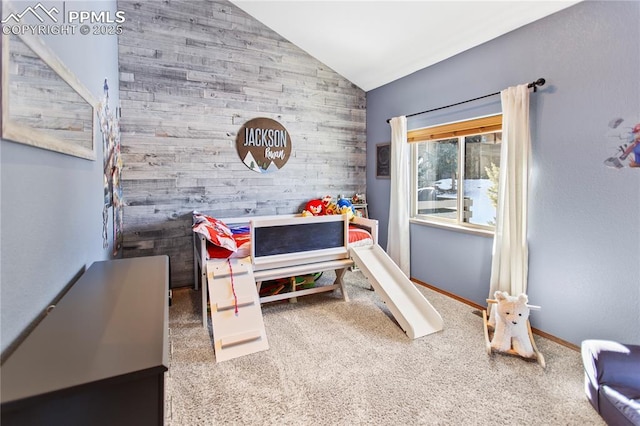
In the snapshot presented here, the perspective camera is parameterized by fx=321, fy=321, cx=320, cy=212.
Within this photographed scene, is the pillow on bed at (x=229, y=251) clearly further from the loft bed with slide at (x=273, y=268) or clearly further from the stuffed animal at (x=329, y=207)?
the stuffed animal at (x=329, y=207)

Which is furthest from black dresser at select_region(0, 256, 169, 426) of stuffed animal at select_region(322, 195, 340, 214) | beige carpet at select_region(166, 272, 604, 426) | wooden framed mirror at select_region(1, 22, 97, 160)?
stuffed animal at select_region(322, 195, 340, 214)

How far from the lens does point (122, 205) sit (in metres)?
3.24

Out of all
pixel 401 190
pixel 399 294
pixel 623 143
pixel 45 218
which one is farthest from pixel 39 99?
pixel 401 190

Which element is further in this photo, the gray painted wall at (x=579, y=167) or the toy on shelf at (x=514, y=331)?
the toy on shelf at (x=514, y=331)

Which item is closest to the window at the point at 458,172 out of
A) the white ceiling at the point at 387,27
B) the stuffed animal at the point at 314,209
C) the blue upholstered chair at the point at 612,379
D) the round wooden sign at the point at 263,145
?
the white ceiling at the point at 387,27

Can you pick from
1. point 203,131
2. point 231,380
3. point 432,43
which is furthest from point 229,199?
point 432,43

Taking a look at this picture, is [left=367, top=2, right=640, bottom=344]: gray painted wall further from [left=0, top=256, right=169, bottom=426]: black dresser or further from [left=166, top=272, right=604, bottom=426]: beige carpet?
[left=0, top=256, right=169, bottom=426]: black dresser

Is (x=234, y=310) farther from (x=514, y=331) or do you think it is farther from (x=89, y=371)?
(x=514, y=331)

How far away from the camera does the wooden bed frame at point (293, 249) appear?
9.19 feet

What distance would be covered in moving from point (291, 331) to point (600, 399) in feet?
6.40

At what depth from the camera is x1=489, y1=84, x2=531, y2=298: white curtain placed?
2551mm

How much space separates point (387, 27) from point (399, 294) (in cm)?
260

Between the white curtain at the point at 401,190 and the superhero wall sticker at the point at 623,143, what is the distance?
192 centimetres

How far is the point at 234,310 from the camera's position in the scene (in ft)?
8.09
